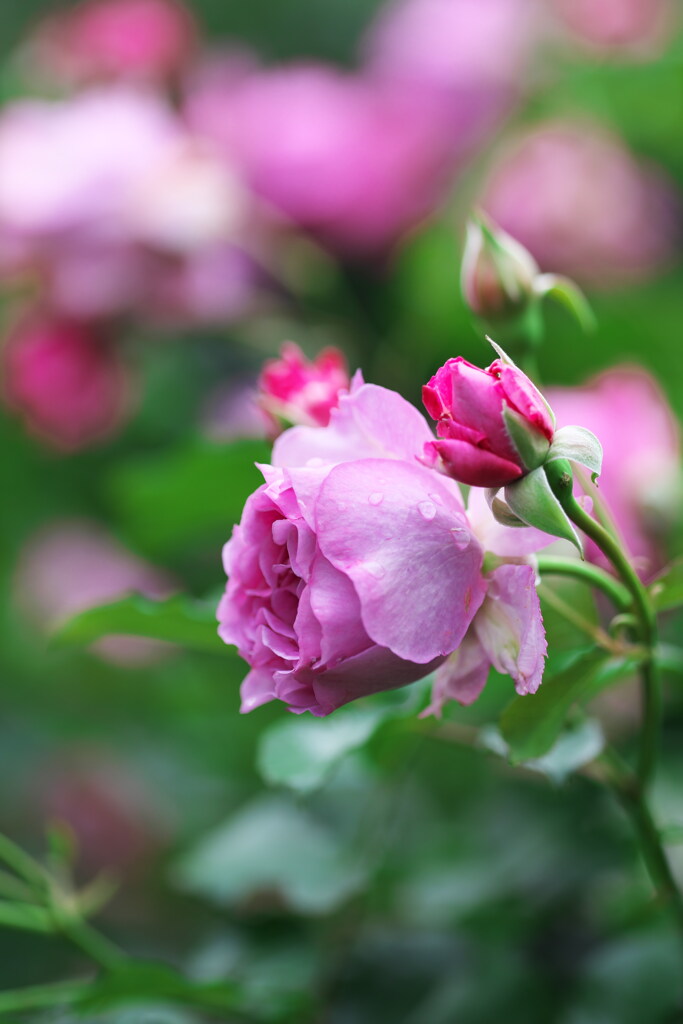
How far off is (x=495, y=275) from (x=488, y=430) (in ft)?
0.57

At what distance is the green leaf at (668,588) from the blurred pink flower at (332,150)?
59cm

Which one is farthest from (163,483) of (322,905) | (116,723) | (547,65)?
(547,65)

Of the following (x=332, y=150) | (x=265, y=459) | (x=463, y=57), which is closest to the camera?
(x=265, y=459)

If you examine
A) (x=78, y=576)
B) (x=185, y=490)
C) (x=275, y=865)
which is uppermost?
(x=185, y=490)

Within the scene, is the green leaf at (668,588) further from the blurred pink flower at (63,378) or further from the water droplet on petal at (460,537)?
the blurred pink flower at (63,378)

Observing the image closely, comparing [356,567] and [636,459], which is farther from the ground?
[356,567]

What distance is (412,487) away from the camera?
0.28 meters

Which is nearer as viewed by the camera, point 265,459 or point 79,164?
point 265,459

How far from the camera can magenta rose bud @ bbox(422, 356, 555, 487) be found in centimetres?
27

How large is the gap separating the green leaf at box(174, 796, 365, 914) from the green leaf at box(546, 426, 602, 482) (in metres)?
0.30

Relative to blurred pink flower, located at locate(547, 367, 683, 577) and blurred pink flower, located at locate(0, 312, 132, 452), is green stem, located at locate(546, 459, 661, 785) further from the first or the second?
blurred pink flower, located at locate(0, 312, 132, 452)

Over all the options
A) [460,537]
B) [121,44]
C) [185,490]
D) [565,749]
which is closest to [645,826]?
[565,749]

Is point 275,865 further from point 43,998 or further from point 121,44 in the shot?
point 121,44

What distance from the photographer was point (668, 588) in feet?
1.09
